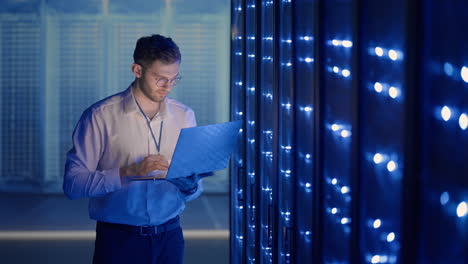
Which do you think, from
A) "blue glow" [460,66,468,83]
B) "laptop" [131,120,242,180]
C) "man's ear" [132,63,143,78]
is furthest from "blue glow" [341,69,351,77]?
"man's ear" [132,63,143,78]

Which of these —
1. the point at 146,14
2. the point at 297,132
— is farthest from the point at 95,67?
the point at 297,132

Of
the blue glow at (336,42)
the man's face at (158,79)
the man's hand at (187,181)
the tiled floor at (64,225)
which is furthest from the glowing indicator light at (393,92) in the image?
the tiled floor at (64,225)

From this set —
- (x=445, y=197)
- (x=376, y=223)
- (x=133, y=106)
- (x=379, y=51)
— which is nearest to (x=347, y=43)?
(x=379, y=51)

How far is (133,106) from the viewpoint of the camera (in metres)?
2.48

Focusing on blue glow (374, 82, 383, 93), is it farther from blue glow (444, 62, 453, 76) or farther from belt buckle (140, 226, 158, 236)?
belt buckle (140, 226, 158, 236)

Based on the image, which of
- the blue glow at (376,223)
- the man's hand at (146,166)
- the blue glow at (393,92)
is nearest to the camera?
the blue glow at (393,92)

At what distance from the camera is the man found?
2.31 meters

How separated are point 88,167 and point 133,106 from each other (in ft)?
1.00

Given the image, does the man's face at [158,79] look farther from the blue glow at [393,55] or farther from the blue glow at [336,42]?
the blue glow at [393,55]

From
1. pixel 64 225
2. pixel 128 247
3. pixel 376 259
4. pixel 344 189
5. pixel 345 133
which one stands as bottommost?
pixel 64 225

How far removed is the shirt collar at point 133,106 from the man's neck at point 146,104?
0.02 m

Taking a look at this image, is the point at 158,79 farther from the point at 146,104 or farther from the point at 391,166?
the point at 391,166

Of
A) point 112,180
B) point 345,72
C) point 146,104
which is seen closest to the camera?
point 345,72

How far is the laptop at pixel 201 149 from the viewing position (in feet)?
6.94
